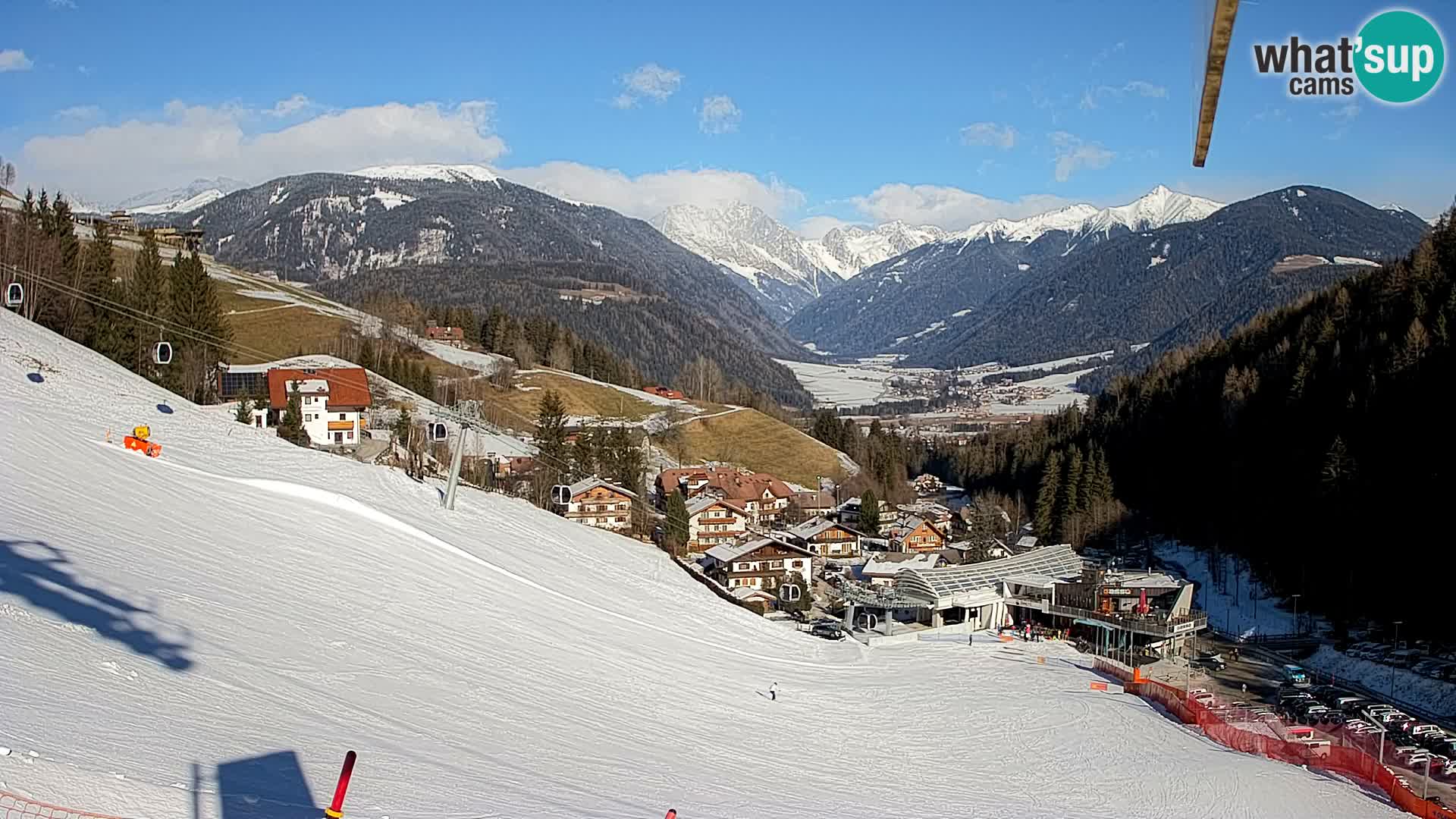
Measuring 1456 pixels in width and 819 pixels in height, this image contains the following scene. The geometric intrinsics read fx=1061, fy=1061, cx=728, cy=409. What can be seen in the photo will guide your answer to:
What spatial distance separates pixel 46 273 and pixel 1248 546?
215 ft

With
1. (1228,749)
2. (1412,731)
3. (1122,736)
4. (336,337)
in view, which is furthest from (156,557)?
(336,337)

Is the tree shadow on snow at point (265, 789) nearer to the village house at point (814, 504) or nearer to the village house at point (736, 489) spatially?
the village house at point (736, 489)

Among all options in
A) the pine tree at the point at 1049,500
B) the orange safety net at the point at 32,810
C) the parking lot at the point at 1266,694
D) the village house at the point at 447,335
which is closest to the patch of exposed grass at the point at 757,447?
the pine tree at the point at 1049,500

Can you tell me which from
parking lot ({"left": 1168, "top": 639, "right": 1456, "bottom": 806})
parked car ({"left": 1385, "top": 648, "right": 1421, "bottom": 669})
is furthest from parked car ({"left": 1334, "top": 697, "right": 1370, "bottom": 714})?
parked car ({"left": 1385, "top": 648, "right": 1421, "bottom": 669})

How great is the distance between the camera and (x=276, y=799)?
9.55 meters

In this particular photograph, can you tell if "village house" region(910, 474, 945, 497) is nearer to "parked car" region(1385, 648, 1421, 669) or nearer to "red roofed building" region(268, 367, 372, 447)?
"red roofed building" region(268, 367, 372, 447)

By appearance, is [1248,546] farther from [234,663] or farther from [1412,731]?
[234,663]

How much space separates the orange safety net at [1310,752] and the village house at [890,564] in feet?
90.2

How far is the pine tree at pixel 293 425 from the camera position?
46.3m

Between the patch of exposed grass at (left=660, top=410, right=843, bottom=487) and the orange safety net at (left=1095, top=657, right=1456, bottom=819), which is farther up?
the patch of exposed grass at (left=660, top=410, right=843, bottom=487)

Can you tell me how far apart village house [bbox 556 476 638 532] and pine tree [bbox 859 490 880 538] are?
62.3 feet

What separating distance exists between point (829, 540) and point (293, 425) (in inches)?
1359

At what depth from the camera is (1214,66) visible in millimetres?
7414

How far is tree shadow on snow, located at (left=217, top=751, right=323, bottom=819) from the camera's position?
9.10 meters
